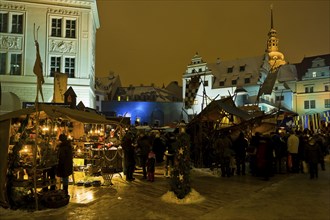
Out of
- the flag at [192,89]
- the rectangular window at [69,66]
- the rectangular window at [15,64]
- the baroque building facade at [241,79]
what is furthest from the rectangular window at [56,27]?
the baroque building facade at [241,79]

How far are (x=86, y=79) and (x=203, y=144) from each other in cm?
1572

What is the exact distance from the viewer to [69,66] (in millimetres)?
27812

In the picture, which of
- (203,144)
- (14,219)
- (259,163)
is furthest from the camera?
(203,144)

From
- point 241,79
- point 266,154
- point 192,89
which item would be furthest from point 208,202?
point 241,79

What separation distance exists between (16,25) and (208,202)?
25.9 meters

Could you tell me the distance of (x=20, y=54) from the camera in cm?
2720

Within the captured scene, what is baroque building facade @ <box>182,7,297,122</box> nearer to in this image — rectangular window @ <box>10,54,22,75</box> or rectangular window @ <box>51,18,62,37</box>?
rectangular window @ <box>51,18,62,37</box>

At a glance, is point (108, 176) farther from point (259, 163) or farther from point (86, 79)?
point (86, 79)

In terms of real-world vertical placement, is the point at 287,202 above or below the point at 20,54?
below

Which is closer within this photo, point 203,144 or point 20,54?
point 203,144

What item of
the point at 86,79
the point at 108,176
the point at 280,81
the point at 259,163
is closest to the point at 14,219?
the point at 108,176

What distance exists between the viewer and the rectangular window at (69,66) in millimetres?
27703

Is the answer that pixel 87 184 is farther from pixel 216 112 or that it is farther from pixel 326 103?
pixel 326 103

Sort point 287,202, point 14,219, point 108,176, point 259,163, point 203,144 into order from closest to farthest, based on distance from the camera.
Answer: point 14,219 < point 287,202 < point 108,176 < point 259,163 < point 203,144
